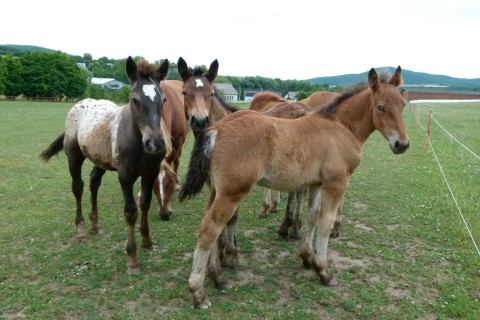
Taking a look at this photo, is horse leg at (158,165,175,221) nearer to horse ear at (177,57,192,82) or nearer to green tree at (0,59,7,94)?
horse ear at (177,57,192,82)

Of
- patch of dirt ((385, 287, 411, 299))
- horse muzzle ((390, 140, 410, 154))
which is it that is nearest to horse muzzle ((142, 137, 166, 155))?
horse muzzle ((390, 140, 410, 154))

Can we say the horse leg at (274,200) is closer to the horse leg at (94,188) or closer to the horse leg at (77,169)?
the horse leg at (94,188)

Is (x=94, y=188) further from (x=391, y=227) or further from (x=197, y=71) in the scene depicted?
(x=391, y=227)

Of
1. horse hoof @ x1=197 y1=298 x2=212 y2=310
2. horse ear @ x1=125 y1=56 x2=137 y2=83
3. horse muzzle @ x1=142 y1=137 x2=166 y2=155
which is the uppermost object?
horse ear @ x1=125 y1=56 x2=137 y2=83

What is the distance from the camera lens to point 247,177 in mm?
3500

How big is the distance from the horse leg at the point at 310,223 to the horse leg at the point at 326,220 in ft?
0.61

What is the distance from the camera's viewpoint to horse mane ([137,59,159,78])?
13.5 ft

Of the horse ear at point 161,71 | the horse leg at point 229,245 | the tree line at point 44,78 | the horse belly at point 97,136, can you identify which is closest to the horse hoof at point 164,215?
the horse belly at point 97,136

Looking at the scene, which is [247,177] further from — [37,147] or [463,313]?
[37,147]

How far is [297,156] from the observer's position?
377 cm

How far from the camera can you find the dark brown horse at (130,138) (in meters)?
3.94

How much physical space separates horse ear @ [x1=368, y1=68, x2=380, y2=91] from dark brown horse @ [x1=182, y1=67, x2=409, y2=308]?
0.03 feet

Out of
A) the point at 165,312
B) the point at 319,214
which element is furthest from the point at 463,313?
the point at 165,312

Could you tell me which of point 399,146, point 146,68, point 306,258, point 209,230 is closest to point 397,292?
point 306,258
